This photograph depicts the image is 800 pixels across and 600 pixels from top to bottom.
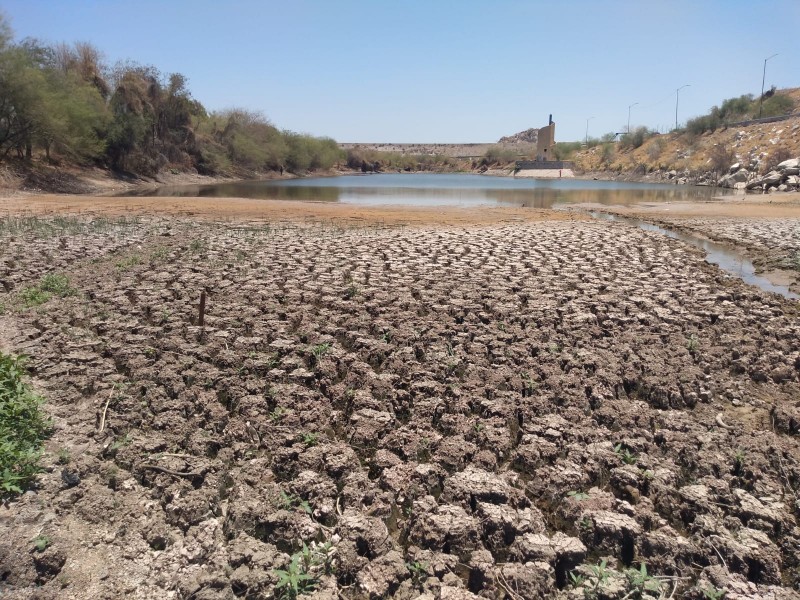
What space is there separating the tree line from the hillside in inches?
1546

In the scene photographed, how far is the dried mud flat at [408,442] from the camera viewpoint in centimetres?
265

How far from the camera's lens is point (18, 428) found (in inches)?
139

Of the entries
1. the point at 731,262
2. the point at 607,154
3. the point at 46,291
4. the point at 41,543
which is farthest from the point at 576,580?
the point at 607,154

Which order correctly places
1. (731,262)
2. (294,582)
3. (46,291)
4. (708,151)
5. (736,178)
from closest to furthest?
(294,582)
(46,291)
(731,262)
(736,178)
(708,151)

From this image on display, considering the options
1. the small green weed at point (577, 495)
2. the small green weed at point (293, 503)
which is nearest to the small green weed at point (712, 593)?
the small green weed at point (577, 495)

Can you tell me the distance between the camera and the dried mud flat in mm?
2650

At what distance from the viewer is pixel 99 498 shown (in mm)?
3033

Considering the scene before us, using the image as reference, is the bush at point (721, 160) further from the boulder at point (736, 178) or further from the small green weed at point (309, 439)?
the small green weed at point (309, 439)

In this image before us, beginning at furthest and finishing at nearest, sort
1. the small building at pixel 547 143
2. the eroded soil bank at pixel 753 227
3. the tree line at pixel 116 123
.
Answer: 1. the small building at pixel 547 143
2. the tree line at pixel 116 123
3. the eroded soil bank at pixel 753 227

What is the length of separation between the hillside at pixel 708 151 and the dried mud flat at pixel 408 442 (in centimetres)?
4195

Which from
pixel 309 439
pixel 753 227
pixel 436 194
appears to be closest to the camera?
pixel 309 439

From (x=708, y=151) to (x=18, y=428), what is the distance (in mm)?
60349

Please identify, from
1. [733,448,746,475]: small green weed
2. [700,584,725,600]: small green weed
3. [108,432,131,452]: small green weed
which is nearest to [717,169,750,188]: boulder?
[733,448,746,475]: small green weed

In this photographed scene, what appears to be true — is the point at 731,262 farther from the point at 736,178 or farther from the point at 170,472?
the point at 736,178
